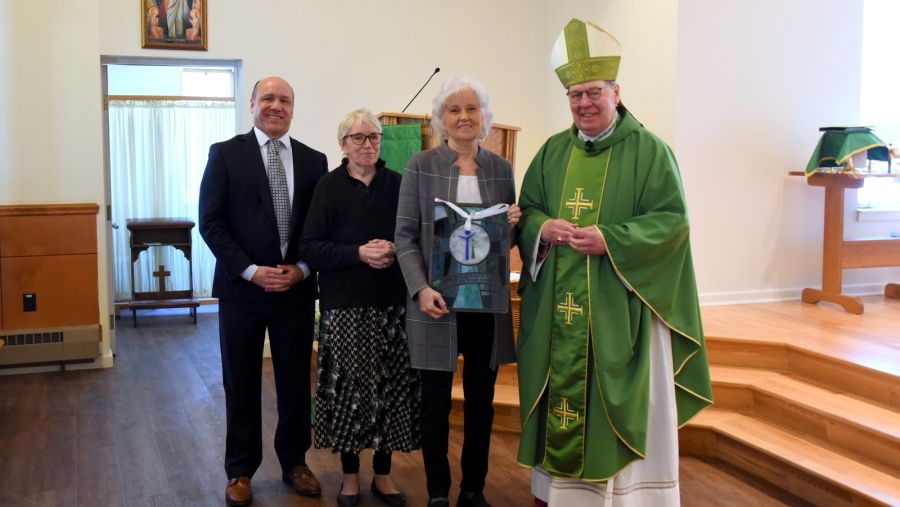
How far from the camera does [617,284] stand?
8.50ft

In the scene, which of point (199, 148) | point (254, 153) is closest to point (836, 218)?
point (254, 153)

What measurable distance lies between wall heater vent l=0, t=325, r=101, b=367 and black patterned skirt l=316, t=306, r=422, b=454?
306 cm

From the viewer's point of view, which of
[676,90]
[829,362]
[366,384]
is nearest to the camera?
[366,384]

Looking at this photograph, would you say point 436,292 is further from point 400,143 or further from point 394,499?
point 400,143

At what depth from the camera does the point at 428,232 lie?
266 cm

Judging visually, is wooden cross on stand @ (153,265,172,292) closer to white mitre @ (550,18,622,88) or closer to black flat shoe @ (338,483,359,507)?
black flat shoe @ (338,483,359,507)

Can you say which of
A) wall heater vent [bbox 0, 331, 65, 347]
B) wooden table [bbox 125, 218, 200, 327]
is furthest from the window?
wall heater vent [bbox 0, 331, 65, 347]

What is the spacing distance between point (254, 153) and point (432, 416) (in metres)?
1.14

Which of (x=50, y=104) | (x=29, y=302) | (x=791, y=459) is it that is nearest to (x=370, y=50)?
(x=50, y=104)

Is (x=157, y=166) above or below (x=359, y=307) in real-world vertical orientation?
above

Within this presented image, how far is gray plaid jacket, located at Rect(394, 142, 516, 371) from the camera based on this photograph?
264 cm

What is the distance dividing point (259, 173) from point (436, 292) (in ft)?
2.73

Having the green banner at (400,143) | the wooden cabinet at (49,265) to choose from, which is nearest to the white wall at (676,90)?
the wooden cabinet at (49,265)

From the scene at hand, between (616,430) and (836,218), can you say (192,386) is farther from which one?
(836,218)
